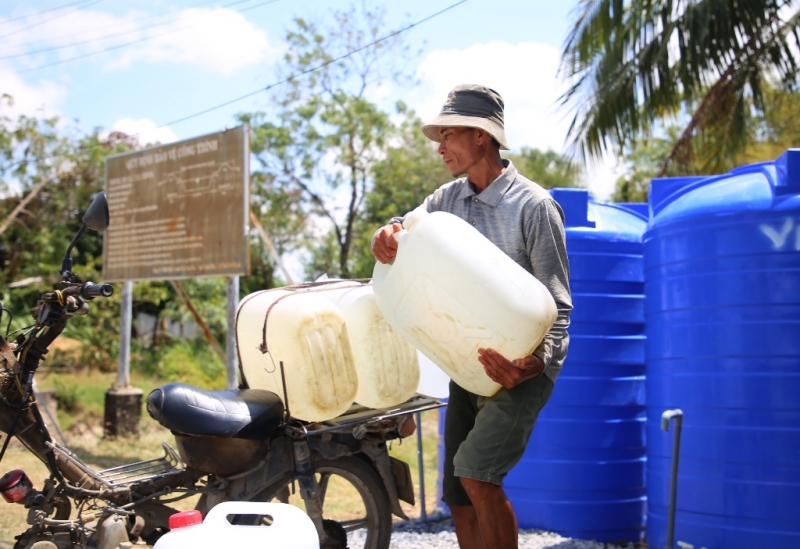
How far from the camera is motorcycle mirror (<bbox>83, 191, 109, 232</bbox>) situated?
3.03 meters

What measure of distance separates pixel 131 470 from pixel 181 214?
15.5ft

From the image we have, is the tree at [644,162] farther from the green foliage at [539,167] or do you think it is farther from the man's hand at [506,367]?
the man's hand at [506,367]

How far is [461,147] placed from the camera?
109 inches

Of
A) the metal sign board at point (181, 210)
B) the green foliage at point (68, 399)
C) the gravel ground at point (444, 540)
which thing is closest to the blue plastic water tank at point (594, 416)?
the gravel ground at point (444, 540)

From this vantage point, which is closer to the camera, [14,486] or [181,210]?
[14,486]

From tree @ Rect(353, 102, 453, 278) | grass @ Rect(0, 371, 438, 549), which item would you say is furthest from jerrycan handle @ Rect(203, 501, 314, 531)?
tree @ Rect(353, 102, 453, 278)

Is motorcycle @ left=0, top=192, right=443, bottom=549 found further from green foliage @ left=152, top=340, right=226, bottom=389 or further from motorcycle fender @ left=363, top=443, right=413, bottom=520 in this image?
green foliage @ left=152, top=340, right=226, bottom=389

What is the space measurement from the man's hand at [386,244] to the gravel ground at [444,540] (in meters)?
2.31

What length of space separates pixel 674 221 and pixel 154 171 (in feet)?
18.7

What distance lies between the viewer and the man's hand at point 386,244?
2.70 meters

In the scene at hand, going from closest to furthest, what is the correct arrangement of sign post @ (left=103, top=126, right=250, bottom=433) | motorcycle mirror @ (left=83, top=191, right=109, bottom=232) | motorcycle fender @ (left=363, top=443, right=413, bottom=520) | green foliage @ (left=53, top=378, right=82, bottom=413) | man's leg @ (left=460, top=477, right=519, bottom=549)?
man's leg @ (left=460, top=477, right=519, bottom=549), motorcycle mirror @ (left=83, top=191, right=109, bottom=232), motorcycle fender @ (left=363, top=443, right=413, bottom=520), sign post @ (left=103, top=126, right=250, bottom=433), green foliage @ (left=53, top=378, right=82, bottom=413)

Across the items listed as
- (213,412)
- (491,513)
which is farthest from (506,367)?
(213,412)

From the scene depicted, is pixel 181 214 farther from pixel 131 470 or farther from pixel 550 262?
pixel 550 262

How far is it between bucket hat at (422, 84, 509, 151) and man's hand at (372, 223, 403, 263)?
396 mm
